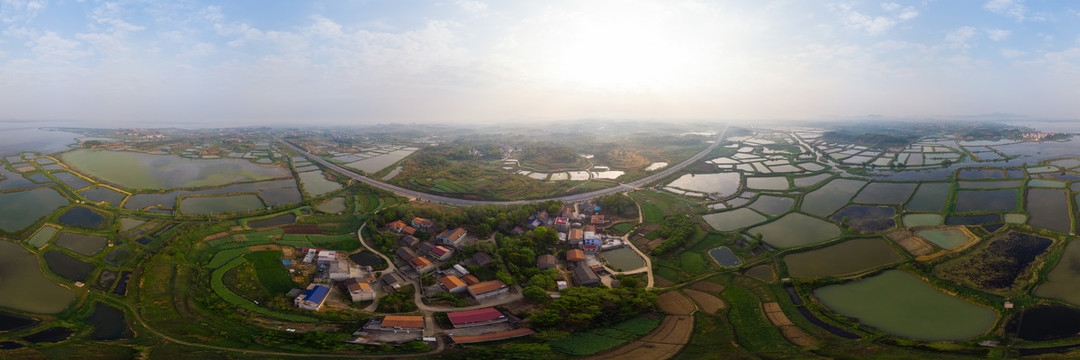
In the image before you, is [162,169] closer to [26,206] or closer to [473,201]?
[26,206]

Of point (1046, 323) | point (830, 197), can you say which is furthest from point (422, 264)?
point (830, 197)

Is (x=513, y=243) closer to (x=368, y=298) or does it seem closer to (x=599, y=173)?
(x=368, y=298)

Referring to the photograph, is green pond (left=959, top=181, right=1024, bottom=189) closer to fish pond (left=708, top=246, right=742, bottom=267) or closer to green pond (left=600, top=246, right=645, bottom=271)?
fish pond (left=708, top=246, right=742, bottom=267)

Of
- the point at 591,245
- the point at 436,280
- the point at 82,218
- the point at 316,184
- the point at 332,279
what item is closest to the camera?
the point at 332,279

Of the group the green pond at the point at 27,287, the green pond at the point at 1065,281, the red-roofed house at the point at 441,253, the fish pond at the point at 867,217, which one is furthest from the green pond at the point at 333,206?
the green pond at the point at 1065,281

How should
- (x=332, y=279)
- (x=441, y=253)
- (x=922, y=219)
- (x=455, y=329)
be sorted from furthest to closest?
1. (x=922, y=219)
2. (x=441, y=253)
3. (x=332, y=279)
4. (x=455, y=329)
